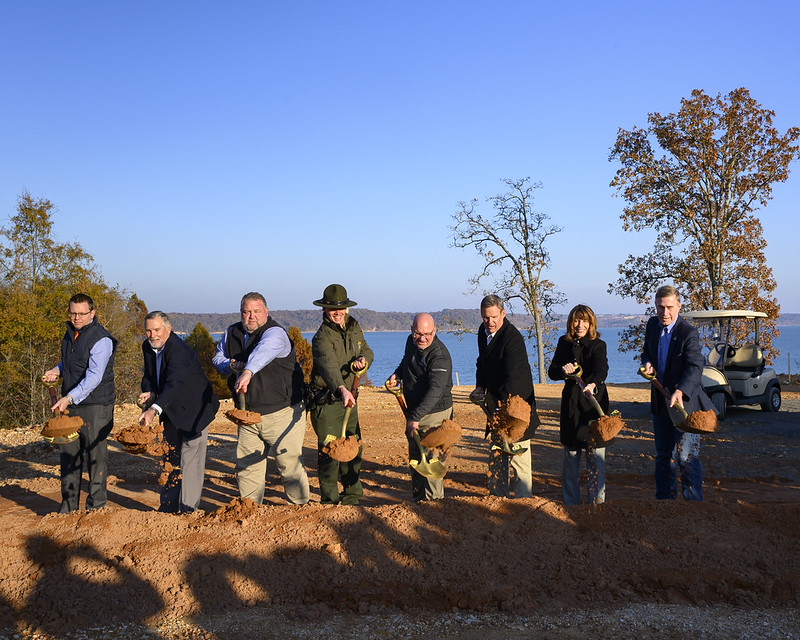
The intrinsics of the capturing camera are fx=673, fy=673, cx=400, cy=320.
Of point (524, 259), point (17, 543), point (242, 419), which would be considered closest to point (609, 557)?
point (242, 419)

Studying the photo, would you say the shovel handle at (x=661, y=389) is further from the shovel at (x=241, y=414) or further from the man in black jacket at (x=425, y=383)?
the shovel at (x=241, y=414)

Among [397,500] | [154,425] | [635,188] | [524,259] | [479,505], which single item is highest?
[635,188]

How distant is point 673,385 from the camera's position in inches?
203

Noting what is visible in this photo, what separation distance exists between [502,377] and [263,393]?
6.28 feet

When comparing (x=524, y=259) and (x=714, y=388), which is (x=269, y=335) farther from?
(x=524, y=259)

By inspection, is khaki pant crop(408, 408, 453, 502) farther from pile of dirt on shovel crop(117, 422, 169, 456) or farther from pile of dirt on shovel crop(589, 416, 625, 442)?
pile of dirt on shovel crop(117, 422, 169, 456)

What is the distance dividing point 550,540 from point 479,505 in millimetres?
581

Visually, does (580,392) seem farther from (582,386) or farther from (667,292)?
(667,292)

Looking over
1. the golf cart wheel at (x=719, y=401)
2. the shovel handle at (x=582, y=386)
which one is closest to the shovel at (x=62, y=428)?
the shovel handle at (x=582, y=386)

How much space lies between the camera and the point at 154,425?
5344mm

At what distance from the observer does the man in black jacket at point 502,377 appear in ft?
17.4

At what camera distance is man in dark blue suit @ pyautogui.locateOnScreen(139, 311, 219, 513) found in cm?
546

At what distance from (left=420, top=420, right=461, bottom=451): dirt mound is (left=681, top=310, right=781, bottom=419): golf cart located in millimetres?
9475

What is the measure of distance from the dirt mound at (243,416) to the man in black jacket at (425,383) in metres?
1.11
